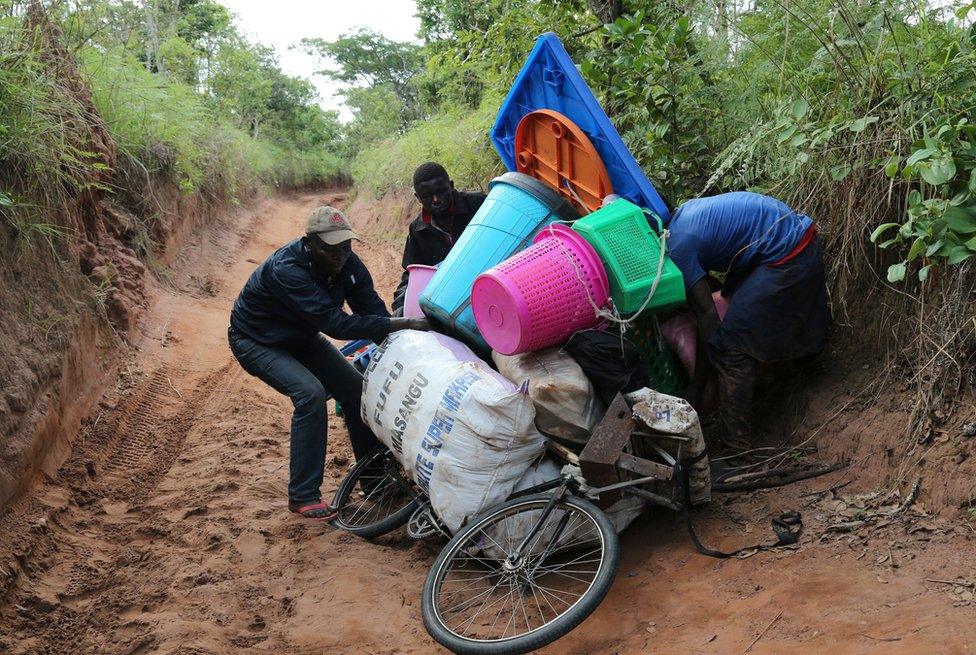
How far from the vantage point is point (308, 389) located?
427cm

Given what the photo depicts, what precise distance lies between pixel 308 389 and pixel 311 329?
33 centimetres

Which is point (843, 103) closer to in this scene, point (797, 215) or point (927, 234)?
point (797, 215)

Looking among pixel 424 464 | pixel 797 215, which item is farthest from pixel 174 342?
pixel 797 215

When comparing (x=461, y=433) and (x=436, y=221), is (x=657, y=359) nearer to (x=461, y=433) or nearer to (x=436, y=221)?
(x=461, y=433)

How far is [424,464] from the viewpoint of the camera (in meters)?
3.58

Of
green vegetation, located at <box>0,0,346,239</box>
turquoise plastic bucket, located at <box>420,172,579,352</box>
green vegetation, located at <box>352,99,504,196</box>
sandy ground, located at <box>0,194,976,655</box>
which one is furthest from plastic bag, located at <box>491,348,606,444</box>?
green vegetation, located at <box>352,99,504,196</box>

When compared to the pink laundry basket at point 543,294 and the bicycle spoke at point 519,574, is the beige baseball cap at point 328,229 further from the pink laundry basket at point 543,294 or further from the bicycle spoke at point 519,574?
the bicycle spoke at point 519,574

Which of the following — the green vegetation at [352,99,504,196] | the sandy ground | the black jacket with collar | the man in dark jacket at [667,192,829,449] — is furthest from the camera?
the green vegetation at [352,99,504,196]

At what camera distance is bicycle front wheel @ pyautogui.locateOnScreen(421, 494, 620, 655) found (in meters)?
3.15

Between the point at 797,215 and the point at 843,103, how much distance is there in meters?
0.61

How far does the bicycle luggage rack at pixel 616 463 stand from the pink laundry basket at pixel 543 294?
45cm

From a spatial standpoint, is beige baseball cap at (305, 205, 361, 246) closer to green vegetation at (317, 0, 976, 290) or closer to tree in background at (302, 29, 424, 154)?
green vegetation at (317, 0, 976, 290)

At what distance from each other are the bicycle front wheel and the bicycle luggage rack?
0.12 metres

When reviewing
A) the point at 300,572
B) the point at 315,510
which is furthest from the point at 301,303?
the point at 300,572
